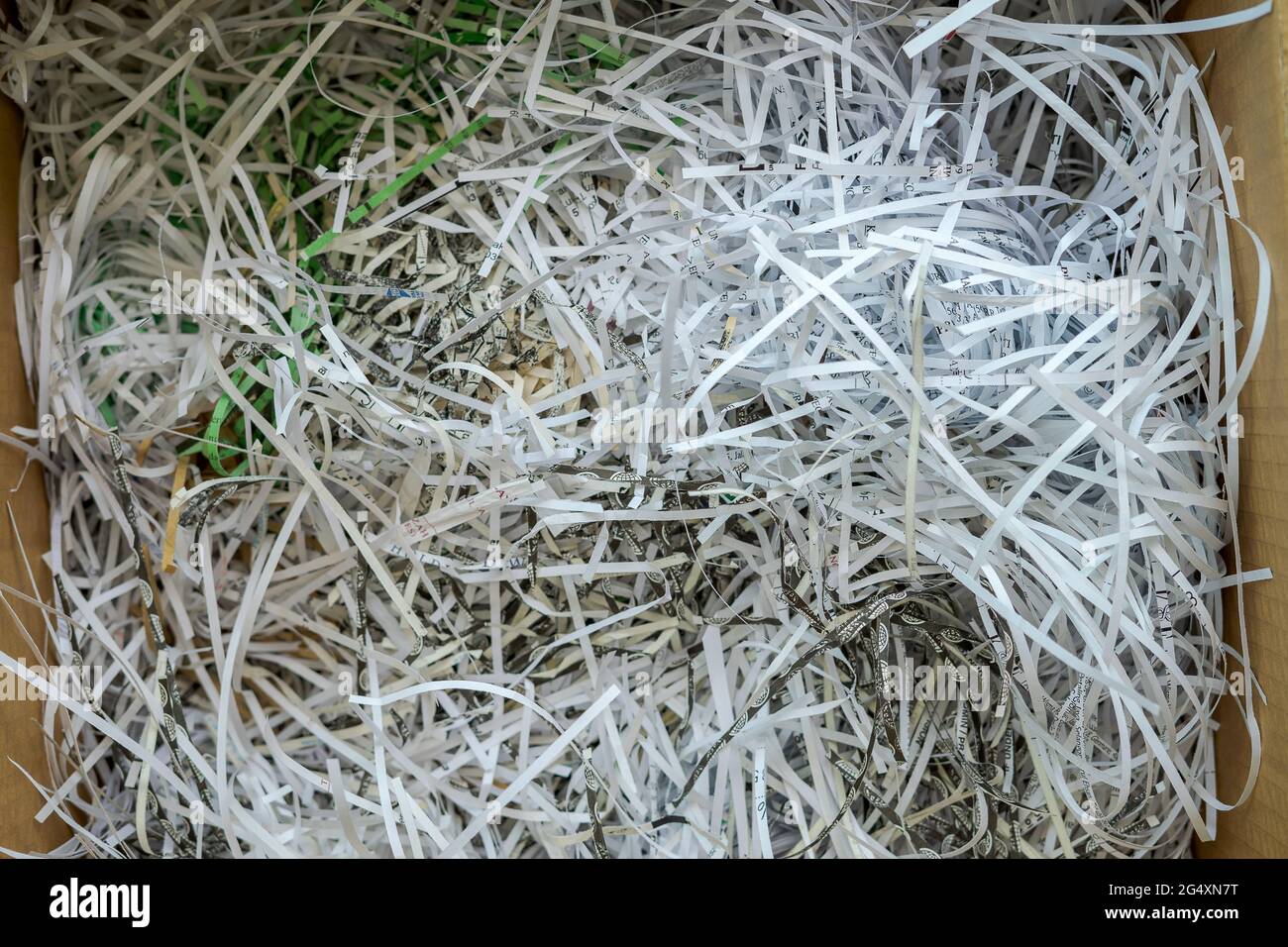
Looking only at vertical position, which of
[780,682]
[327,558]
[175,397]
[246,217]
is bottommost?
[780,682]

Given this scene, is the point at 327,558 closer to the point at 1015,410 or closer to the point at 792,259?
the point at 792,259

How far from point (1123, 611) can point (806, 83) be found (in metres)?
0.50

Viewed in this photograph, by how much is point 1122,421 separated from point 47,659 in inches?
35.9

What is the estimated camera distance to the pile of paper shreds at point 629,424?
67 centimetres

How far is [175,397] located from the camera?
2.35 ft

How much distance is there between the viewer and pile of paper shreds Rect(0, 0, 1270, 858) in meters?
0.67

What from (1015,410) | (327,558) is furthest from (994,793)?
(327,558)

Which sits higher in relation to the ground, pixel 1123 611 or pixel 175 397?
pixel 175 397

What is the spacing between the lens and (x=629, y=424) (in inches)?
27.6

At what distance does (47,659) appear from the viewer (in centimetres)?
73
